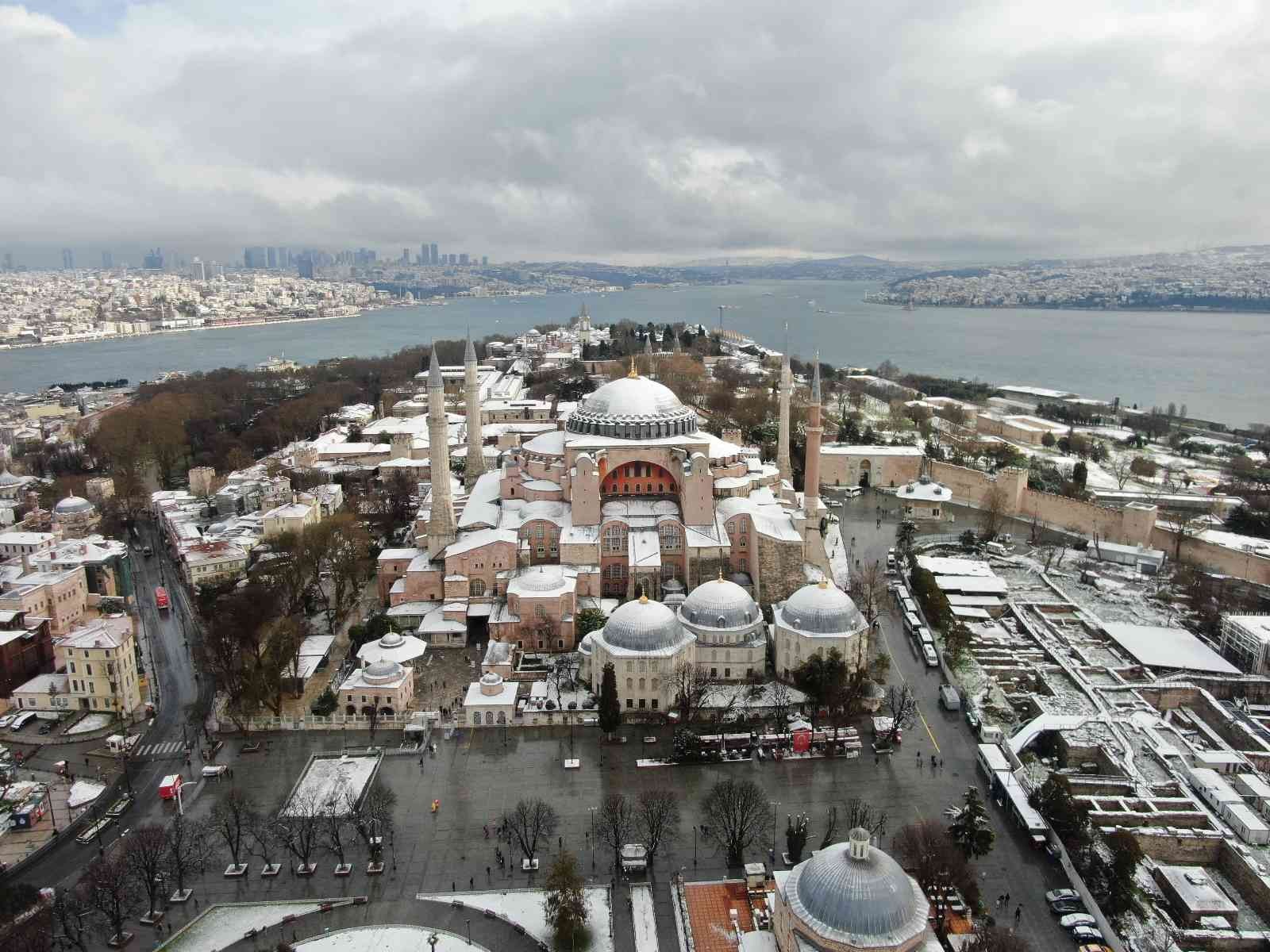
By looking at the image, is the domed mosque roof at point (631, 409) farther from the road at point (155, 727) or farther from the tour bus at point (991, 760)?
the tour bus at point (991, 760)

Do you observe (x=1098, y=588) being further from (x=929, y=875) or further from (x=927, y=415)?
(x=927, y=415)

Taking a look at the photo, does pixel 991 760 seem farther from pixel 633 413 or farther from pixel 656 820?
pixel 633 413

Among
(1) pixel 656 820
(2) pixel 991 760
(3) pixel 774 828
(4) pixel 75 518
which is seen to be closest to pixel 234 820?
(1) pixel 656 820

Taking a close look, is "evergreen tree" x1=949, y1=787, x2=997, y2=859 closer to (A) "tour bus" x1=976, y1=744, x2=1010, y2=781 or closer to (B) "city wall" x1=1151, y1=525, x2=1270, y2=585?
(A) "tour bus" x1=976, y1=744, x2=1010, y2=781

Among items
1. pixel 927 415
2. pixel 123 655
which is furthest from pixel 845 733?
pixel 927 415

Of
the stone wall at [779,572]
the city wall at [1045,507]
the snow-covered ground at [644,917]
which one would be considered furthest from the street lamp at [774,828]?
the city wall at [1045,507]

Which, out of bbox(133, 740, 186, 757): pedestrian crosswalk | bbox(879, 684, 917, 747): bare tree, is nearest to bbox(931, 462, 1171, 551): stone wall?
bbox(879, 684, 917, 747): bare tree
